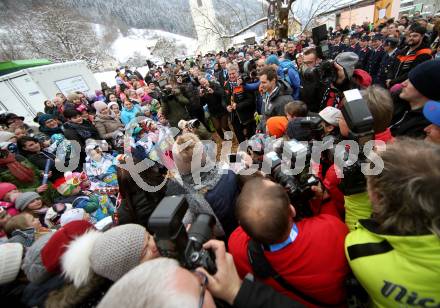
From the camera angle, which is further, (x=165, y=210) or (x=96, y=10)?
(x=96, y=10)

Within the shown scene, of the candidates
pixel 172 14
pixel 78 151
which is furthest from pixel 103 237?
pixel 172 14

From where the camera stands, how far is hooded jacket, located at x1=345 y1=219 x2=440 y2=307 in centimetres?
85

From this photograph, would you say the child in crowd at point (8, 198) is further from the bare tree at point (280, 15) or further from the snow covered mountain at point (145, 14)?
the snow covered mountain at point (145, 14)

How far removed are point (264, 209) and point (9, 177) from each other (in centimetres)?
390

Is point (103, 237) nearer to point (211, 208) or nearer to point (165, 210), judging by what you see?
point (165, 210)

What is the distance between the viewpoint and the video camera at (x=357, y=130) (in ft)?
3.61

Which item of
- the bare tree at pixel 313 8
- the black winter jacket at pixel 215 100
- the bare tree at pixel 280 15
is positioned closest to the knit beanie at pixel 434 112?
the black winter jacket at pixel 215 100

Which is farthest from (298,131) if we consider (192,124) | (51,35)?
(51,35)

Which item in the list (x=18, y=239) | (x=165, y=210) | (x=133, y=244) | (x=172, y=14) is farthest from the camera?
(x=172, y=14)

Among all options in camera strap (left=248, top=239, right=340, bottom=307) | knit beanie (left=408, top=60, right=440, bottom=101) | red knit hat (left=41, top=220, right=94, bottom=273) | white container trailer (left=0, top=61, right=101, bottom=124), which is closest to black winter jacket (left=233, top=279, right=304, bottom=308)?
camera strap (left=248, top=239, right=340, bottom=307)

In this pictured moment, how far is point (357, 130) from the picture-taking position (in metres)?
1.12

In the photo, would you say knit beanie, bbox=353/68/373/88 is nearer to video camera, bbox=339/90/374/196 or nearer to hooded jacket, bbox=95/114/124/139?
video camera, bbox=339/90/374/196

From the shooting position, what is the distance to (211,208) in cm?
175

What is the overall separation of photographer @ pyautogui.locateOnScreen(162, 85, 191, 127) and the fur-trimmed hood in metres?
4.22
